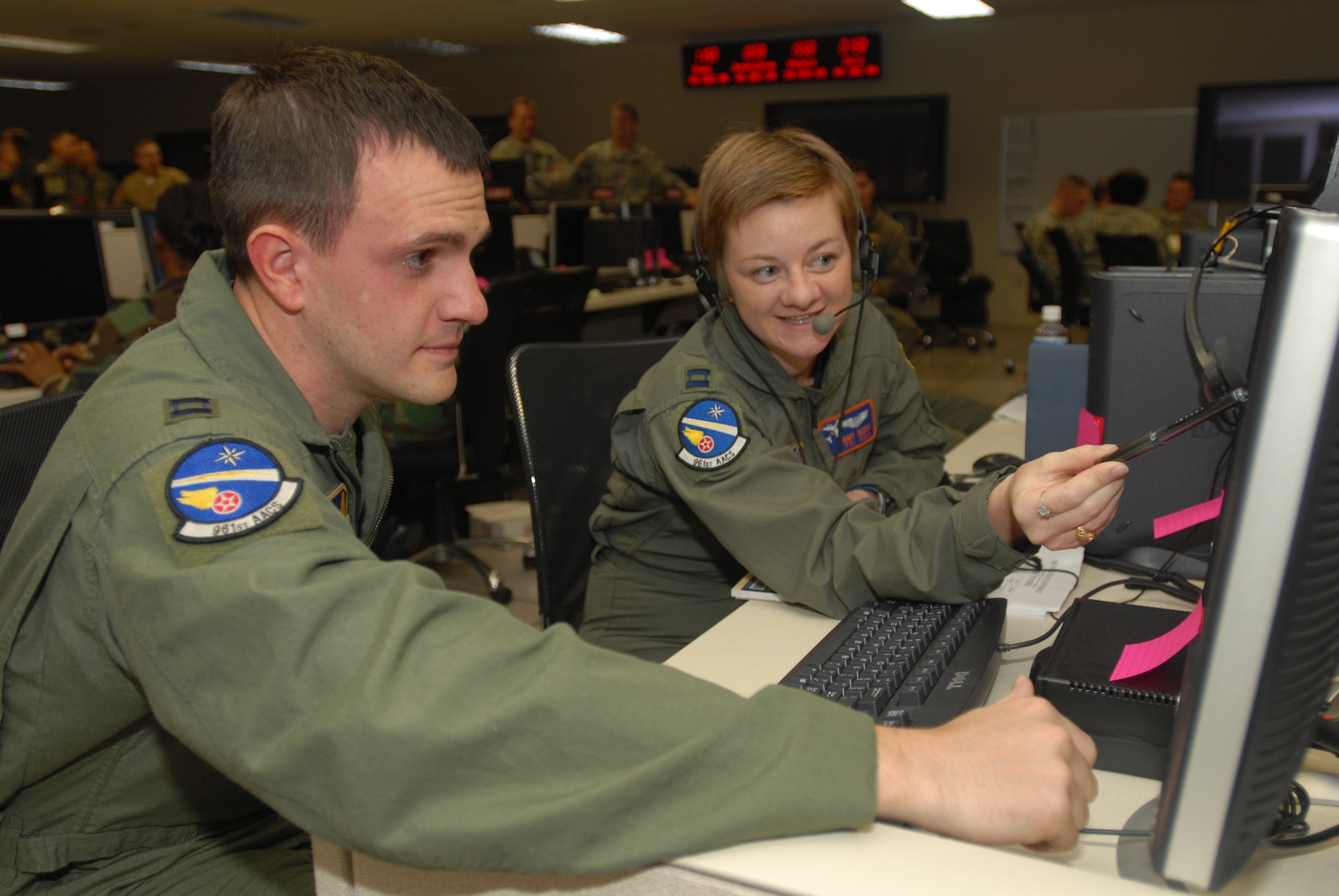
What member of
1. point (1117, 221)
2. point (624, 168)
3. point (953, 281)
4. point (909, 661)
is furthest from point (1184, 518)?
point (953, 281)

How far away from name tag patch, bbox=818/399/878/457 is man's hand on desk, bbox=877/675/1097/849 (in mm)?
838

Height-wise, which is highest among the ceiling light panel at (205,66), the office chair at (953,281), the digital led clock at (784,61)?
the ceiling light panel at (205,66)

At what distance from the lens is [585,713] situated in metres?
0.58

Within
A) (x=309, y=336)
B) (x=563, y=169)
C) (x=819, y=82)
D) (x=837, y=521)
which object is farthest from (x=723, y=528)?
(x=819, y=82)

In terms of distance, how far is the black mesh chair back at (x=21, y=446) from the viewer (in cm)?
99

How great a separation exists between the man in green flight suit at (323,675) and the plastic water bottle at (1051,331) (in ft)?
2.82

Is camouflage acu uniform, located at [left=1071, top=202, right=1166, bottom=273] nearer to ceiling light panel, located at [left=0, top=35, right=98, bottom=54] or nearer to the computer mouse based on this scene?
the computer mouse

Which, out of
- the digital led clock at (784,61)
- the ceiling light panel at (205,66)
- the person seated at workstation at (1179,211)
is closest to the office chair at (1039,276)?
the person seated at workstation at (1179,211)

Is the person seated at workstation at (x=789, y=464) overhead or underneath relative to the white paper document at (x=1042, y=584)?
overhead

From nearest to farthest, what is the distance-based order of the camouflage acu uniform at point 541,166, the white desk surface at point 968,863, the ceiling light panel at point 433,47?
the white desk surface at point 968,863
the camouflage acu uniform at point 541,166
the ceiling light panel at point 433,47

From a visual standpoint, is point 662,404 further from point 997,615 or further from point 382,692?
point 382,692

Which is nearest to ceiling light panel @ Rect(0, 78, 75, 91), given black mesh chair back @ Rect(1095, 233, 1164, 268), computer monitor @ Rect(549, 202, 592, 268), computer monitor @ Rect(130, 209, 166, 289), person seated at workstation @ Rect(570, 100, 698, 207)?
person seated at workstation @ Rect(570, 100, 698, 207)

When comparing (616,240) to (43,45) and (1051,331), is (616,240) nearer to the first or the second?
(1051,331)

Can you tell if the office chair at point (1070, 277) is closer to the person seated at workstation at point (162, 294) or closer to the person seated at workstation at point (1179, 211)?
the person seated at workstation at point (1179, 211)
